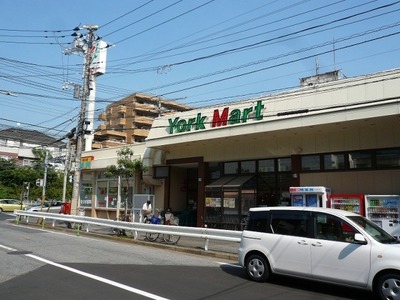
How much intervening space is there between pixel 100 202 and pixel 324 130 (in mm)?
17572

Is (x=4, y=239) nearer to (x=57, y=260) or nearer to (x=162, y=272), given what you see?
(x=57, y=260)

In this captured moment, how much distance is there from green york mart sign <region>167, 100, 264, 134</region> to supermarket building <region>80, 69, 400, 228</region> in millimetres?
49

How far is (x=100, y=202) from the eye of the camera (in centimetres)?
2873

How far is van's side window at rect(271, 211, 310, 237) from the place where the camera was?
8.91m

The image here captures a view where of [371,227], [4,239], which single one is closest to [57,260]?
[4,239]

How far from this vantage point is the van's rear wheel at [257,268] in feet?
30.2

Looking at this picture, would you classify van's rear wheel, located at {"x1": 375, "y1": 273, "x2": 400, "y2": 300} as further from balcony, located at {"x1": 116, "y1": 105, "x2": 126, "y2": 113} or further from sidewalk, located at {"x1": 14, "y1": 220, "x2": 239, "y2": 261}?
balcony, located at {"x1": 116, "y1": 105, "x2": 126, "y2": 113}

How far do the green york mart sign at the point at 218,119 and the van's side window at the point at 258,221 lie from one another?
8563 mm

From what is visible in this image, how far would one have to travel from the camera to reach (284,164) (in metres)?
19.2

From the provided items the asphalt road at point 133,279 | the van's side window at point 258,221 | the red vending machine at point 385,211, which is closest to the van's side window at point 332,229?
the asphalt road at point 133,279

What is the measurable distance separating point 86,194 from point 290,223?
23.6 m

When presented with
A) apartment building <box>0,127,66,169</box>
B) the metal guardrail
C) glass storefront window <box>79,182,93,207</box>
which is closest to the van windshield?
the metal guardrail

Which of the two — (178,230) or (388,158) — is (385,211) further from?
(178,230)

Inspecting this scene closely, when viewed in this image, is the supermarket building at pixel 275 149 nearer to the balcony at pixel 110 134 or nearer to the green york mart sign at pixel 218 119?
the green york mart sign at pixel 218 119
